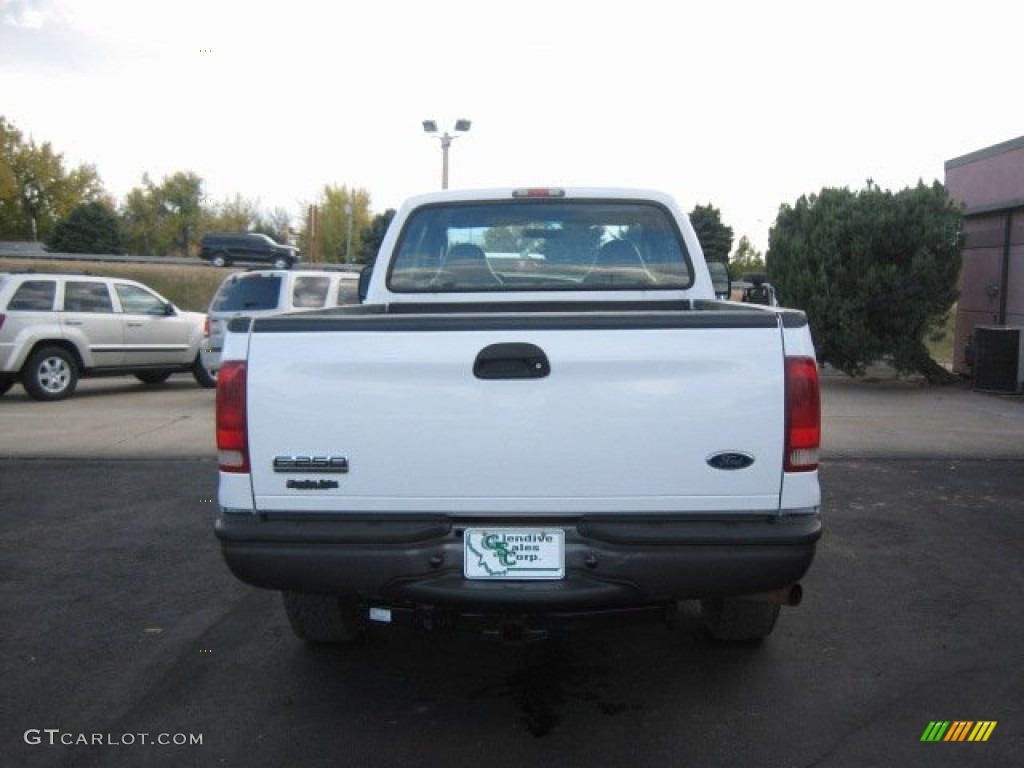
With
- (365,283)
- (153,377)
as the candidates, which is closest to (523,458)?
(365,283)

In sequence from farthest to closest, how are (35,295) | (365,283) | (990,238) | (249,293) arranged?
(990,238), (35,295), (249,293), (365,283)

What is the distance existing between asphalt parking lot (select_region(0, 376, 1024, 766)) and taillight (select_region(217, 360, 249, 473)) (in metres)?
1.05

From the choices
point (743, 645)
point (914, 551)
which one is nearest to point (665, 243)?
point (743, 645)

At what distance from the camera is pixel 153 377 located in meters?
17.0

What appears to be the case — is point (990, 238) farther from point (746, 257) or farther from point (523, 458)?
point (746, 257)

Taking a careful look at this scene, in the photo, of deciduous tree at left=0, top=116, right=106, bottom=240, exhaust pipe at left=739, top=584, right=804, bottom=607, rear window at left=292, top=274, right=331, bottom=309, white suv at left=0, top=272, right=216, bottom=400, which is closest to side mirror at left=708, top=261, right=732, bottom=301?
exhaust pipe at left=739, top=584, right=804, bottom=607

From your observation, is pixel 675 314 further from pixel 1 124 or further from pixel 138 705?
pixel 1 124

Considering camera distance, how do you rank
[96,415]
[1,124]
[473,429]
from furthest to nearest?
[1,124]
[96,415]
[473,429]

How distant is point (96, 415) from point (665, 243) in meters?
9.75

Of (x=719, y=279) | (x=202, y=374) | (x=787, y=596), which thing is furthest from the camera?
(x=202, y=374)

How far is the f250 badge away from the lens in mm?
3568

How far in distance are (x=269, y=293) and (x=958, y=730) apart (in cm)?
1179

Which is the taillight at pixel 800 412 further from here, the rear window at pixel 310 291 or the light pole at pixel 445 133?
the light pole at pixel 445 133

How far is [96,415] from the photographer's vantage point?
13.1 m
